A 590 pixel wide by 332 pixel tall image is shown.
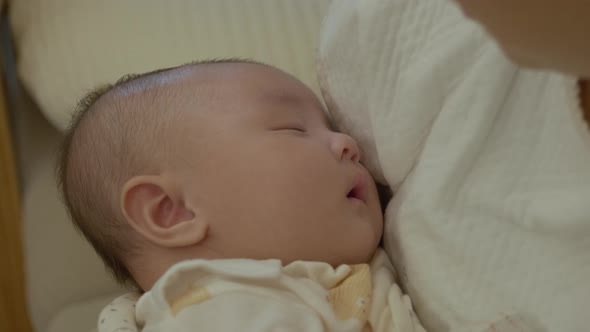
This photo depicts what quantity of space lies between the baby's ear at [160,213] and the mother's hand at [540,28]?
46 cm

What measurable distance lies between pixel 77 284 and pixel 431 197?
64 centimetres

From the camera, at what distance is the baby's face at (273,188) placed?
2.32 ft

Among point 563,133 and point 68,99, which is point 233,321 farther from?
point 68,99

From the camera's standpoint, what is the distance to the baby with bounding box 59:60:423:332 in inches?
26.0

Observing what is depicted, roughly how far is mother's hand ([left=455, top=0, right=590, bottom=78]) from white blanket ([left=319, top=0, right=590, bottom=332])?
8.4 inches

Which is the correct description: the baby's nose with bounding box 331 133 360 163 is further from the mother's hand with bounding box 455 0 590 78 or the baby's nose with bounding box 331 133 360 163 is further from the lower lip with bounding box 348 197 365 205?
the mother's hand with bounding box 455 0 590 78

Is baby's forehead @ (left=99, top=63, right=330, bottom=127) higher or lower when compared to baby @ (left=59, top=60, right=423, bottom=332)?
higher

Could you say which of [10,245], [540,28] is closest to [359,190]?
[540,28]

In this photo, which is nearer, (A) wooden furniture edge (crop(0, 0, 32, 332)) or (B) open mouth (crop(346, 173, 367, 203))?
(B) open mouth (crop(346, 173, 367, 203))

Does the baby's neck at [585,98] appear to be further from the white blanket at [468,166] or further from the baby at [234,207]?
the baby at [234,207]

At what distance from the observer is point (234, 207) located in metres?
0.71

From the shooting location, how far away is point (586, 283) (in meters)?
0.56

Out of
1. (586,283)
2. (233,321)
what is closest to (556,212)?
(586,283)

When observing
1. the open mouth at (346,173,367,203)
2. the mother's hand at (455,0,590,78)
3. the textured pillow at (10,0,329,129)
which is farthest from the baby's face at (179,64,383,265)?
the mother's hand at (455,0,590,78)
